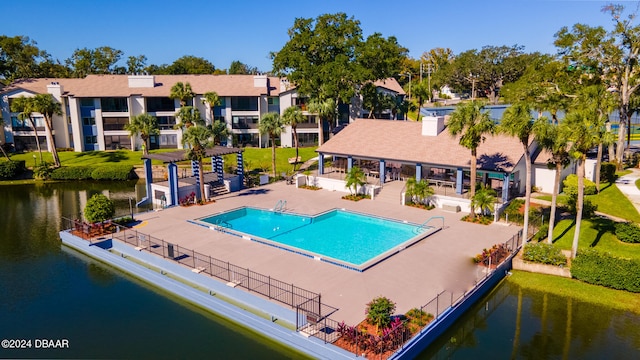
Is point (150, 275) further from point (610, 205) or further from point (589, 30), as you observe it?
point (589, 30)

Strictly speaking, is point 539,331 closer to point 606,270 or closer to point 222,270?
point 606,270

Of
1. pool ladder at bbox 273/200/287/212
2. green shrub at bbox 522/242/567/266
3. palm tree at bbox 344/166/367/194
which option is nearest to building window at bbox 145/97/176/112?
pool ladder at bbox 273/200/287/212

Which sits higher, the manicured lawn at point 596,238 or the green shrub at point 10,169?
the green shrub at point 10,169

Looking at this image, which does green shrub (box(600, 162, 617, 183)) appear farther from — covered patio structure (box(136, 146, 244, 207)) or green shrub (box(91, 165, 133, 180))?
green shrub (box(91, 165, 133, 180))

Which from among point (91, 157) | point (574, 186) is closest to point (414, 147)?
point (574, 186)

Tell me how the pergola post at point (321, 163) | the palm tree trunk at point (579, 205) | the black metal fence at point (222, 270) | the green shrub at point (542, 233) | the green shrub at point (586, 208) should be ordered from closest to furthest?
the black metal fence at point (222, 270) → the palm tree trunk at point (579, 205) → the green shrub at point (542, 233) → the green shrub at point (586, 208) → the pergola post at point (321, 163)

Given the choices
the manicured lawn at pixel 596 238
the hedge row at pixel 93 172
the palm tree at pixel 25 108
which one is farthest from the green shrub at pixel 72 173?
the manicured lawn at pixel 596 238

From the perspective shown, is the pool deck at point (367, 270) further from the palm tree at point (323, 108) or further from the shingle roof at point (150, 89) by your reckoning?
the shingle roof at point (150, 89)
